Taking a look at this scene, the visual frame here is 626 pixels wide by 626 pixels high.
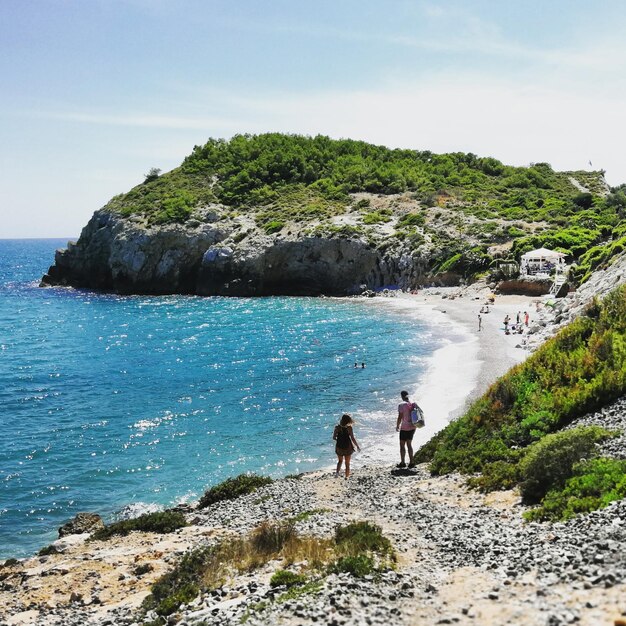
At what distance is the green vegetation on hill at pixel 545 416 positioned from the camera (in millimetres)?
12977

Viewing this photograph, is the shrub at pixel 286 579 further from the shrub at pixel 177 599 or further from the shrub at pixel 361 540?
the shrub at pixel 177 599

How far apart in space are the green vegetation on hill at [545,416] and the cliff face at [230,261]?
59194 millimetres

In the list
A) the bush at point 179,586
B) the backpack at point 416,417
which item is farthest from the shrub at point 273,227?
the bush at point 179,586

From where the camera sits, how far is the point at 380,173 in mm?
110125

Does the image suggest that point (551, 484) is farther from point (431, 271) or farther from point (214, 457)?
point (431, 271)

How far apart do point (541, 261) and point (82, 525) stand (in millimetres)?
58255

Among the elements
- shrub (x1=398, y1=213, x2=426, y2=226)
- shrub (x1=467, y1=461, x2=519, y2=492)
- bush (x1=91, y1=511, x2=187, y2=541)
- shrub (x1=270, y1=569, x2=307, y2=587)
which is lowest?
bush (x1=91, y1=511, x2=187, y2=541)

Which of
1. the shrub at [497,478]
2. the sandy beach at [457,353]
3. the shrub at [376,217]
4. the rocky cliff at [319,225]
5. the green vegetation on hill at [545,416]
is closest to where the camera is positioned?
the green vegetation on hill at [545,416]

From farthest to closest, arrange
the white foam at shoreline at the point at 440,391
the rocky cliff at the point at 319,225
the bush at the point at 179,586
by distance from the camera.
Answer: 1. the rocky cliff at the point at 319,225
2. the white foam at shoreline at the point at 440,391
3. the bush at the point at 179,586

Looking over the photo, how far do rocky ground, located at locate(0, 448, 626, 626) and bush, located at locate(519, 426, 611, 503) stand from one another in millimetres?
596

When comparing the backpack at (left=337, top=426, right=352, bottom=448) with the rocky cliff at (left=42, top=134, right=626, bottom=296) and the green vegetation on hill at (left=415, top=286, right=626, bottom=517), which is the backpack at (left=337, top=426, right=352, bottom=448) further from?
the rocky cliff at (left=42, top=134, right=626, bottom=296)

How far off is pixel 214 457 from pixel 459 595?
18626 millimetres

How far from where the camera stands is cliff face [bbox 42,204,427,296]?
8156 centimetres

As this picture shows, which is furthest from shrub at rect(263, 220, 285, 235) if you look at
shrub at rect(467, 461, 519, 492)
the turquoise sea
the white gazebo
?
shrub at rect(467, 461, 519, 492)
